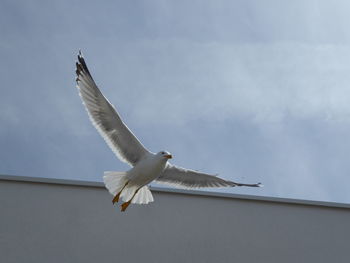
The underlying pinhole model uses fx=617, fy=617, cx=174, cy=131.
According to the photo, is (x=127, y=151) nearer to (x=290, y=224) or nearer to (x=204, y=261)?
(x=204, y=261)

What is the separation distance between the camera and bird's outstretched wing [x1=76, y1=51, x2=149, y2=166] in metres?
6.32

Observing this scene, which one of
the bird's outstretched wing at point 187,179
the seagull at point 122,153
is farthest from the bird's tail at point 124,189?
the bird's outstretched wing at point 187,179

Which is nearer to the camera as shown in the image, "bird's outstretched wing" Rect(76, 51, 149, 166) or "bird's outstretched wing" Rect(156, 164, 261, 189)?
"bird's outstretched wing" Rect(76, 51, 149, 166)

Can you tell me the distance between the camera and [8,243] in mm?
6539

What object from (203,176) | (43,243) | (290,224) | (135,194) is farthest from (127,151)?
(290,224)

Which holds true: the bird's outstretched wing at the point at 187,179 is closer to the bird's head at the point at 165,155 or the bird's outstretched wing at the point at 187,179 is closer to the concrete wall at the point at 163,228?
the concrete wall at the point at 163,228

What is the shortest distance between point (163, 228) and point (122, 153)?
0.96 metres

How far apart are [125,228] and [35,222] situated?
0.98 m

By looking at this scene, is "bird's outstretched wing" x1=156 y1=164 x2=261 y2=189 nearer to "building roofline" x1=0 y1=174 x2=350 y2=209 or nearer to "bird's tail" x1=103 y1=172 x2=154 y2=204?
"building roofline" x1=0 y1=174 x2=350 y2=209

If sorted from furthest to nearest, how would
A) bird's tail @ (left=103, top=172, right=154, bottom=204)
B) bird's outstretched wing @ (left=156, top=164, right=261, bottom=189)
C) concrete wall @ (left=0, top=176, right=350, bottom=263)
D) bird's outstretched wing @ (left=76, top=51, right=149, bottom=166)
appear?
1. bird's outstretched wing @ (left=156, top=164, right=261, bottom=189)
2. concrete wall @ (left=0, top=176, right=350, bottom=263)
3. bird's tail @ (left=103, top=172, right=154, bottom=204)
4. bird's outstretched wing @ (left=76, top=51, right=149, bottom=166)

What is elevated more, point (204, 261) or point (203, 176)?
point (203, 176)

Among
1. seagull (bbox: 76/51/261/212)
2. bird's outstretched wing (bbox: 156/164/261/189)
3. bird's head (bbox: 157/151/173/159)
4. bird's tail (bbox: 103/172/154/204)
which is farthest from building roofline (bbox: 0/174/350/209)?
bird's head (bbox: 157/151/173/159)

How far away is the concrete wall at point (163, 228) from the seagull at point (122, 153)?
0.42m

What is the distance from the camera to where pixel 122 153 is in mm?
6703
